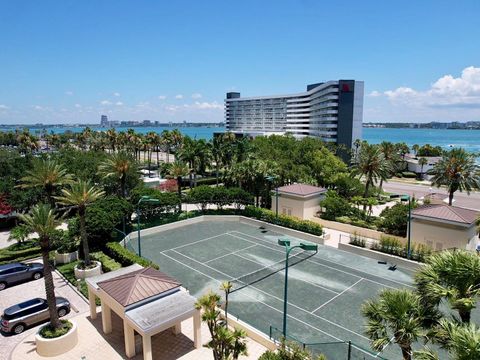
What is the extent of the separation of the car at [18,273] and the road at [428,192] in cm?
5835

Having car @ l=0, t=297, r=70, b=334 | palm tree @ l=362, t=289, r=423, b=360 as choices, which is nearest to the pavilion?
car @ l=0, t=297, r=70, b=334

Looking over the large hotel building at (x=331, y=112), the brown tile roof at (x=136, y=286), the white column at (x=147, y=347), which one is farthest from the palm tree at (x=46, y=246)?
the large hotel building at (x=331, y=112)

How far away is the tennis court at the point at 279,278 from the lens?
64.4 ft

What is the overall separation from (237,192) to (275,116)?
156m

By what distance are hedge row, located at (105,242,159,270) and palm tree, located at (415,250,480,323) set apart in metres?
19.4

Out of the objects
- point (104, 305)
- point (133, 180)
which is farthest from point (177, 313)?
point (133, 180)

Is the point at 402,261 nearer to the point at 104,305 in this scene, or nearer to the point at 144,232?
the point at 104,305

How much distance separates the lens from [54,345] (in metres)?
17.0

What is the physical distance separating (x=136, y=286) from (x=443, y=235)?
26.3 meters

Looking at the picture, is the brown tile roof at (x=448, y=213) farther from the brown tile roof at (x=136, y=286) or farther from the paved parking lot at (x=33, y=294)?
the paved parking lot at (x=33, y=294)

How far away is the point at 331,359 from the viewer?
52.3ft

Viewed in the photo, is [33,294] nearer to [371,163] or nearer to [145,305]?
[145,305]

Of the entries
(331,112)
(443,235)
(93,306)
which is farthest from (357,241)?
(331,112)

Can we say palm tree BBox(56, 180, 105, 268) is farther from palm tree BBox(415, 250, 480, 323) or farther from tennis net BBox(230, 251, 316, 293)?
palm tree BBox(415, 250, 480, 323)
